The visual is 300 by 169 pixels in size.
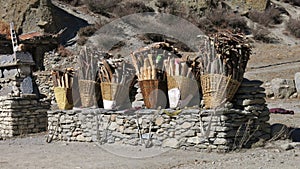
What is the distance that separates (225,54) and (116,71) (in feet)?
9.43

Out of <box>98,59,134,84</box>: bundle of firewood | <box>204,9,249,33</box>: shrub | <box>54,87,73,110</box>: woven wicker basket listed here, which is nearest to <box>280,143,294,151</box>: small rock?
<box>98,59,134,84</box>: bundle of firewood

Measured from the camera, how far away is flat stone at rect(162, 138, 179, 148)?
8734mm

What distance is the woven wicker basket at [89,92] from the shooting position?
1059 centimetres

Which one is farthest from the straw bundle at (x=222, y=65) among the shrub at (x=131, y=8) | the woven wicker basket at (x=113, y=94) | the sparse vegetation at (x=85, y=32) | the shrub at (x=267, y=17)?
the shrub at (x=267, y=17)

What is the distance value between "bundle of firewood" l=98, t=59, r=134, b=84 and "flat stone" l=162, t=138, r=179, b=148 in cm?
207

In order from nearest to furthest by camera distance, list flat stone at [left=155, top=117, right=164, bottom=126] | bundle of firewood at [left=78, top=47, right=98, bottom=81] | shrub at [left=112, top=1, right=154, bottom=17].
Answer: flat stone at [left=155, top=117, right=164, bottom=126] → bundle of firewood at [left=78, top=47, right=98, bottom=81] → shrub at [left=112, top=1, right=154, bottom=17]

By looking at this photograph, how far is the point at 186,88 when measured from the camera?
9.20 m

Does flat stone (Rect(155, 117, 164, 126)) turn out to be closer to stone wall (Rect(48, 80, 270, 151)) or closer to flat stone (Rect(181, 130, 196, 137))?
stone wall (Rect(48, 80, 270, 151))

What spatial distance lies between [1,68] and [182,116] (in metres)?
7.85

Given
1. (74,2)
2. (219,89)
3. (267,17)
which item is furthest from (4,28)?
(219,89)

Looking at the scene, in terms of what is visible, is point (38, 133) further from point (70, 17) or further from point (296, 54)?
point (70, 17)

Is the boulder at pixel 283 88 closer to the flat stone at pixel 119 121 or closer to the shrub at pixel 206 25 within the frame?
the flat stone at pixel 119 121

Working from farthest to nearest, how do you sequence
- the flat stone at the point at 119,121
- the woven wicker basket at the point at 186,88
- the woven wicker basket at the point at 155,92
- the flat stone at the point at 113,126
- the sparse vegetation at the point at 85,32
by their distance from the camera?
the sparse vegetation at the point at 85,32, the flat stone at the point at 113,126, the flat stone at the point at 119,121, the woven wicker basket at the point at 155,92, the woven wicker basket at the point at 186,88

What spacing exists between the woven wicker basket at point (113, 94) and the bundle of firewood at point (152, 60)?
0.73m
